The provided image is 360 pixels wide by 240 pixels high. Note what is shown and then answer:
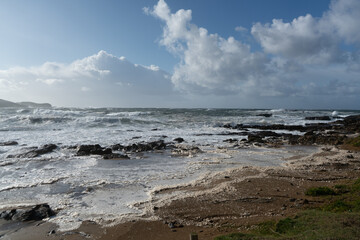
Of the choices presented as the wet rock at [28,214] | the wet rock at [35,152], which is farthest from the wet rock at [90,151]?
the wet rock at [28,214]

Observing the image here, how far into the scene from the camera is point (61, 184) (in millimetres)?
7395

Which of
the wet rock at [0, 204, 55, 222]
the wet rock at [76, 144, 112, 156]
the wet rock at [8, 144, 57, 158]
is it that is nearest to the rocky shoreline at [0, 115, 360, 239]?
the wet rock at [0, 204, 55, 222]

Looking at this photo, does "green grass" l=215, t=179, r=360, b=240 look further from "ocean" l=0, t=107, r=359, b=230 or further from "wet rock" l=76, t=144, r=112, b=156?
"wet rock" l=76, t=144, r=112, b=156

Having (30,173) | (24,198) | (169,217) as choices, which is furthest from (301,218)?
(30,173)

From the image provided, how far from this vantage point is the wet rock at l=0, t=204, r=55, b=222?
16.6ft

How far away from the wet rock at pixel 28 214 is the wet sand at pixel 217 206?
262 millimetres

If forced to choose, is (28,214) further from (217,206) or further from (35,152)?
(35,152)

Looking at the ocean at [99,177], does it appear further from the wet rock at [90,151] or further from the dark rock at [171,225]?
the dark rock at [171,225]

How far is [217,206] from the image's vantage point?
217 inches

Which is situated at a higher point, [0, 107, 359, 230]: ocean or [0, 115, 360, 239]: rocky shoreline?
[0, 115, 360, 239]: rocky shoreline

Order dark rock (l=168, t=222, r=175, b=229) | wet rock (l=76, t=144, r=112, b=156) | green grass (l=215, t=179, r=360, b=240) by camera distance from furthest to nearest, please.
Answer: wet rock (l=76, t=144, r=112, b=156)
dark rock (l=168, t=222, r=175, b=229)
green grass (l=215, t=179, r=360, b=240)

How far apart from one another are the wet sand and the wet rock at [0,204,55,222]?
0.26 m

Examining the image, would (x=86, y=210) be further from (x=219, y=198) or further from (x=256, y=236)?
(x=256, y=236)

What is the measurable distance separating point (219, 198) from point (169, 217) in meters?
1.52
